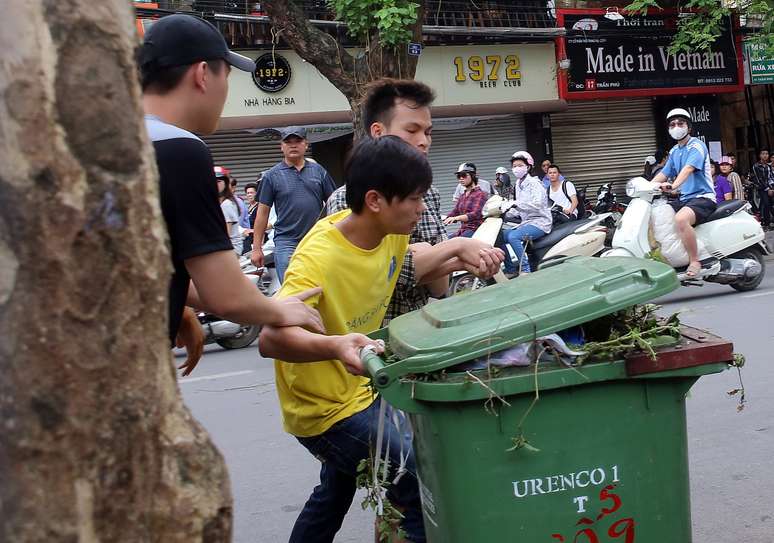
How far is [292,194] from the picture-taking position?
25.5 feet

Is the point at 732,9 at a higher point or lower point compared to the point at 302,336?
higher

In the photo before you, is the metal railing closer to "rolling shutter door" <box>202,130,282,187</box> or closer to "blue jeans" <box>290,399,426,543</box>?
"rolling shutter door" <box>202,130,282,187</box>

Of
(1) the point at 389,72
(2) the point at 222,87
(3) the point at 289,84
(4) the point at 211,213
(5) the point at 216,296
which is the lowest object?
(5) the point at 216,296

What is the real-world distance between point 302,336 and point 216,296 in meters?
0.27

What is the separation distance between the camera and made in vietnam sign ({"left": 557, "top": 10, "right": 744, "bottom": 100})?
55.8 ft

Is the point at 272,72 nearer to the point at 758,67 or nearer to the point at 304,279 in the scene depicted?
the point at 758,67

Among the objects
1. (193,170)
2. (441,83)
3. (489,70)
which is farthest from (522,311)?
(489,70)

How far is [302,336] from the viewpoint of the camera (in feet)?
7.94

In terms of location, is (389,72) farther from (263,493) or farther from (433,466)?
(433,466)

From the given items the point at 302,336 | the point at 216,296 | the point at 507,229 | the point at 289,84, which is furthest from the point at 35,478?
the point at 289,84

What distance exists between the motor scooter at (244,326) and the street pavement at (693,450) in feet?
2.03

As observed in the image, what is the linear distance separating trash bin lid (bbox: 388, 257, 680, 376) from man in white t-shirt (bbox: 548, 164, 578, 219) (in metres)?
10.8

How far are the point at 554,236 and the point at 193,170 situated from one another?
8.35m

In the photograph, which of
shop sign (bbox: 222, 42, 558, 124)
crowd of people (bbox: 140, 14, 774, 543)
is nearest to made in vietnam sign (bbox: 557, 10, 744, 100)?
shop sign (bbox: 222, 42, 558, 124)
